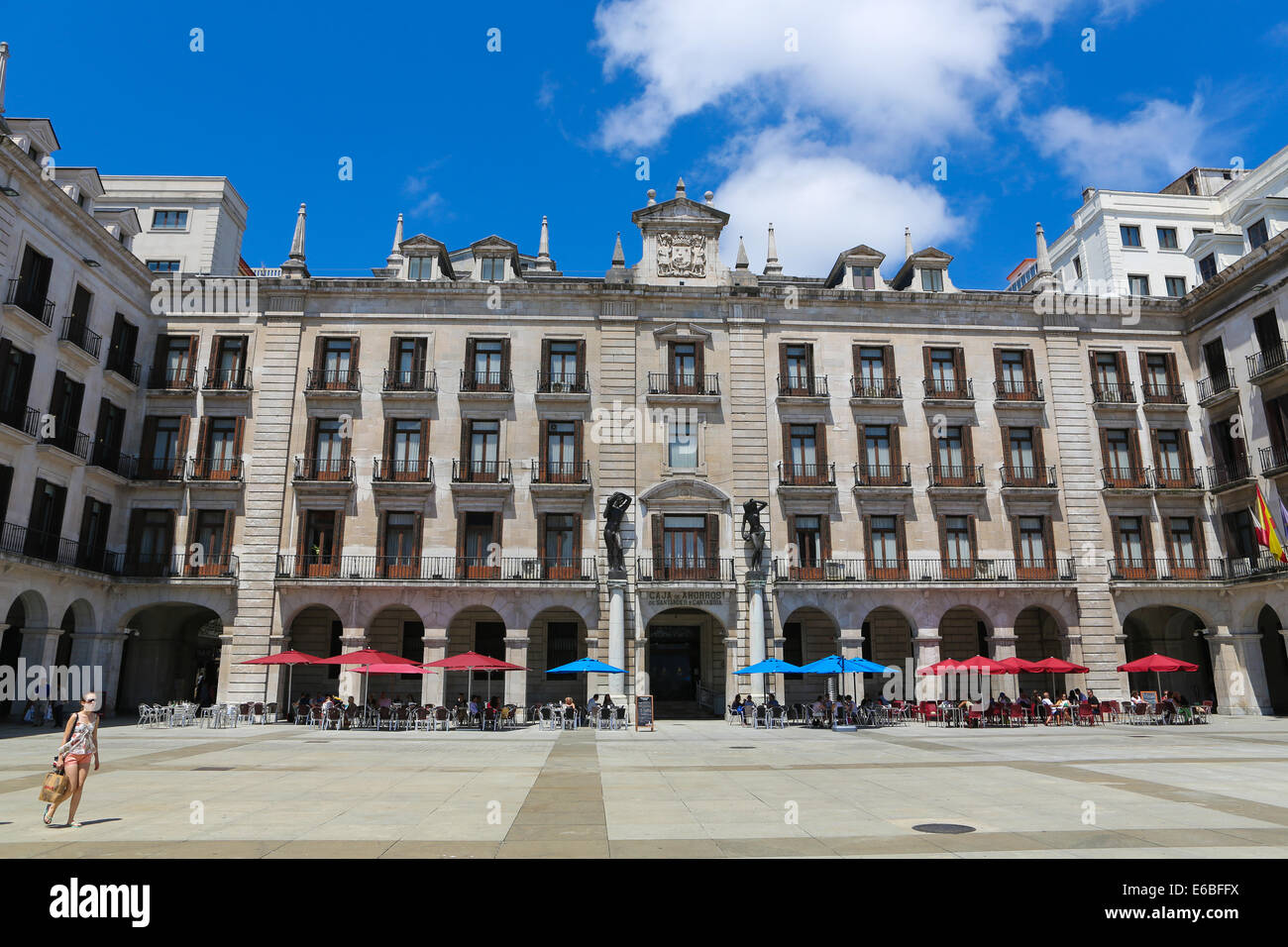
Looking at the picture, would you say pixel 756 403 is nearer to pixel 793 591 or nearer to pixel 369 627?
pixel 793 591

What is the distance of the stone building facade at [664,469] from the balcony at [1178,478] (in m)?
0.16

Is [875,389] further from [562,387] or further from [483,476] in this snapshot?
[483,476]

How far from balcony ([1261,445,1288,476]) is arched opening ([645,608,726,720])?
25.3 m

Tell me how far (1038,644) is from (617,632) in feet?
69.8

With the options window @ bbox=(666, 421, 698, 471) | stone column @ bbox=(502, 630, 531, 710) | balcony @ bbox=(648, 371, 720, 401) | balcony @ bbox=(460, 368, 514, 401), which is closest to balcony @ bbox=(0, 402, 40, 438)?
balcony @ bbox=(460, 368, 514, 401)

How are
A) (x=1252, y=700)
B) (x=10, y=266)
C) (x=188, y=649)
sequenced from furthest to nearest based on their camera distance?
(x=188, y=649) → (x=1252, y=700) → (x=10, y=266)

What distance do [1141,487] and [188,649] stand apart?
155 ft

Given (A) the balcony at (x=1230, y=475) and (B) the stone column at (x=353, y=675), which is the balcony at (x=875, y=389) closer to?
(A) the balcony at (x=1230, y=475)

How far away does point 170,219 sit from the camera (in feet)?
163

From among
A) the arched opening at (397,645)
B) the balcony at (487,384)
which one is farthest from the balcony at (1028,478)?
the arched opening at (397,645)

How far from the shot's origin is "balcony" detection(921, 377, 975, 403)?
40.5m

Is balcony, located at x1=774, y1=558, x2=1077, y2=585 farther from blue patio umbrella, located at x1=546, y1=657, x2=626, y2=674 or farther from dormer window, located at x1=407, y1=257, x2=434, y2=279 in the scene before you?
dormer window, located at x1=407, y1=257, x2=434, y2=279

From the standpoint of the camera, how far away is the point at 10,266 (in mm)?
31031
